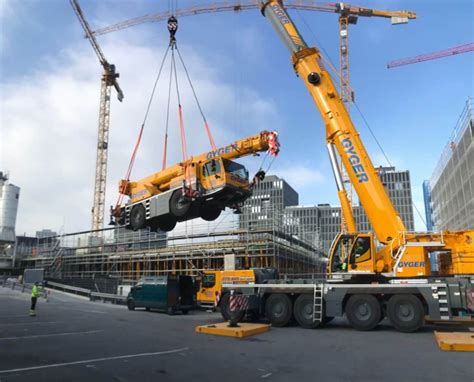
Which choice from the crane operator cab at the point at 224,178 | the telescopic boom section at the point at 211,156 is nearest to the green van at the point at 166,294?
the telescopic boom section at the point at 211,156

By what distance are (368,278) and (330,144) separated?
520 centimetres

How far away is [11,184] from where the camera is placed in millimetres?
70188

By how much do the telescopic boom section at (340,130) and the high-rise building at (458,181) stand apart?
1925 centimetres

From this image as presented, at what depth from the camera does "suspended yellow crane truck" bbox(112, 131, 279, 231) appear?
15.2 m

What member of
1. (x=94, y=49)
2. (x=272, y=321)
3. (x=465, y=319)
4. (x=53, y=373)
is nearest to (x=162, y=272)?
(x=272, y=321)

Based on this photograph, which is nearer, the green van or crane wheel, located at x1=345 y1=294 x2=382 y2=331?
crane wheel, located at x1=345 y1=294 x2=382 y2=331

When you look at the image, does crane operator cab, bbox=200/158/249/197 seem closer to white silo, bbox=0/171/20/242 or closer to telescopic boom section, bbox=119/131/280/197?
telescopic boom section, bbox=119/131/280/197

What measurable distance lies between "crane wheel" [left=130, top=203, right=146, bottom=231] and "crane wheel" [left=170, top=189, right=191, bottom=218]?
200 centimetres

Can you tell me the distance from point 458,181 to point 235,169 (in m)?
28.6

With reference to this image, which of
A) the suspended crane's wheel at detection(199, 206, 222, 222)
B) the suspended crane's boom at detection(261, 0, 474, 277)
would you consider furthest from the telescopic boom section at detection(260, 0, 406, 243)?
the suspended crane's wheel at detection(199, 206, 222, 222)

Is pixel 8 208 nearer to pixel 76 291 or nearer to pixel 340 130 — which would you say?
pixel 76 291

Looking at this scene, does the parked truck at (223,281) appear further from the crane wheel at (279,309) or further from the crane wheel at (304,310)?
the crane wheel at (304,310)

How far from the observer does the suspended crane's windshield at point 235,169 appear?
15.5 m

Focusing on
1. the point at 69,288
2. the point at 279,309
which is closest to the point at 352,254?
the point at 279,309
